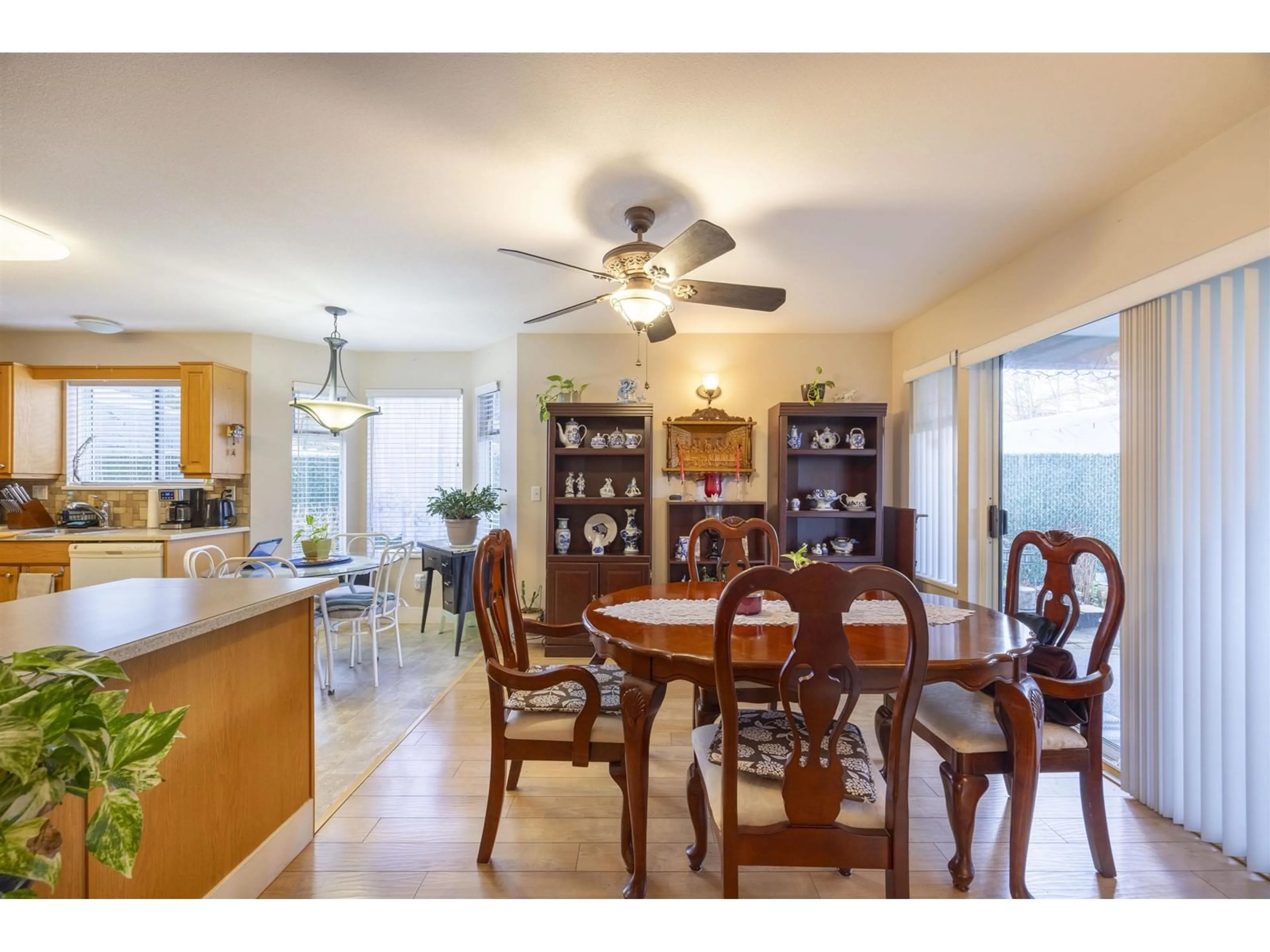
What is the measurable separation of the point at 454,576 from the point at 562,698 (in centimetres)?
261

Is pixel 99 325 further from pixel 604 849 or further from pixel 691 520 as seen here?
pixel 604 849

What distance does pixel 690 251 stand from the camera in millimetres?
2008

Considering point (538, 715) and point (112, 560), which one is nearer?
point (538, 715)

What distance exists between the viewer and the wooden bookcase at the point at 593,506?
12.9 ft

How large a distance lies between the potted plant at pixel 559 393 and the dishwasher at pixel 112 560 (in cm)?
297

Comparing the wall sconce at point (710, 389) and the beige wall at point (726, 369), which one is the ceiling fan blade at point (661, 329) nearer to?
the wall sconce at point (710, 389)

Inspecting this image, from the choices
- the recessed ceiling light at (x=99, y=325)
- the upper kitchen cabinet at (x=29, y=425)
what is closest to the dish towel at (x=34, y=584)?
the upper kitchen cabinet at (x=29, y=425)

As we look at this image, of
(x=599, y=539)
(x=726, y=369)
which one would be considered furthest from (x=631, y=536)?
(x=726, y=369)

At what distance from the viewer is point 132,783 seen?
0.65 meters

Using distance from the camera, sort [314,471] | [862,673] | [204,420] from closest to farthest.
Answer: [862,673], [204,420], [314,471]

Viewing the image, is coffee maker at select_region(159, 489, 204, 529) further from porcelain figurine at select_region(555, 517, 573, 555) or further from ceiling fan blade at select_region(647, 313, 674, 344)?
ceiling fan blade at select_region(647, 313, 674, 344)
